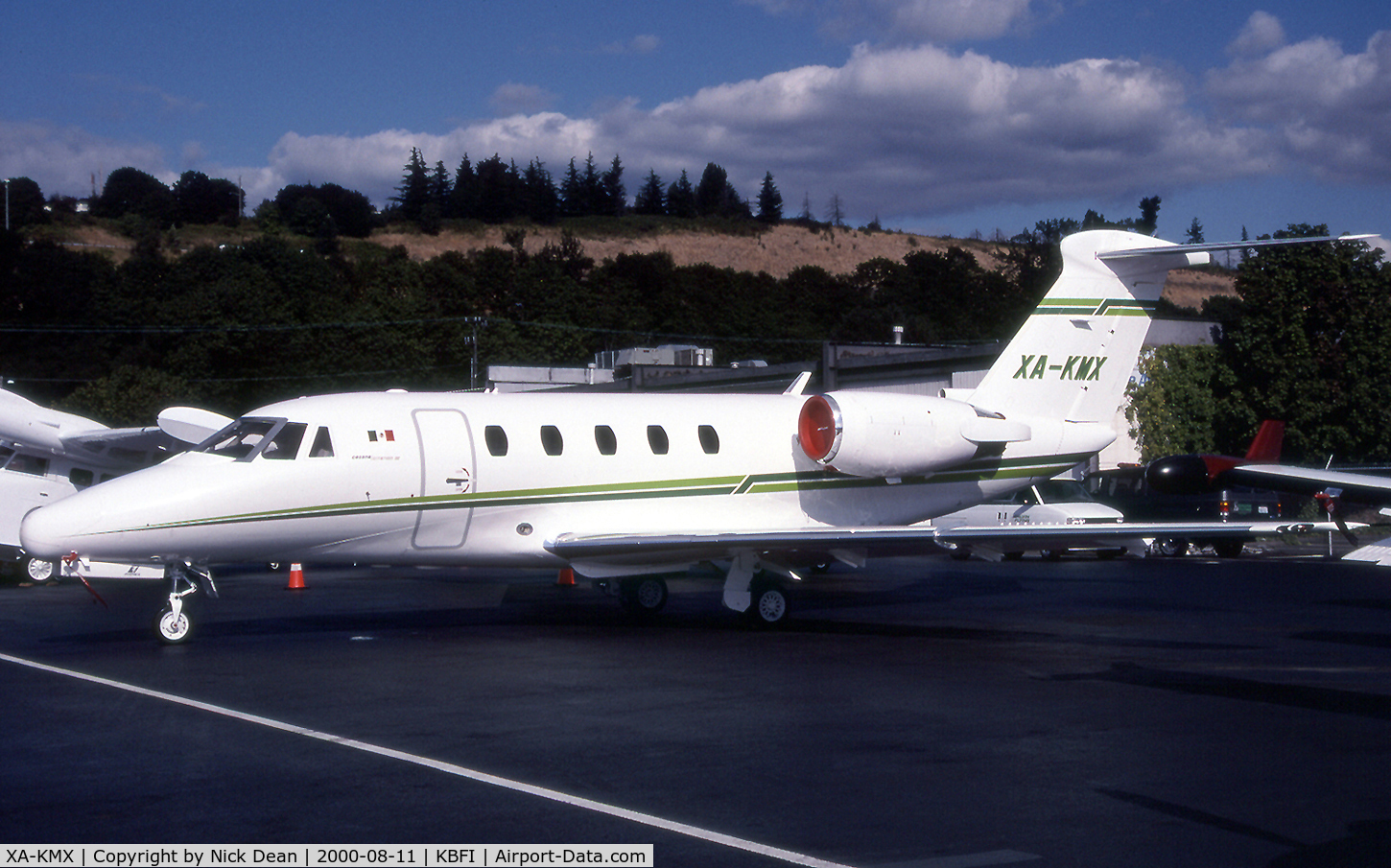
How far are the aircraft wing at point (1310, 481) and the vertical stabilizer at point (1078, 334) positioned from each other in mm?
9611

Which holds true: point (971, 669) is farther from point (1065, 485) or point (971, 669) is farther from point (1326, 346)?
point (1326, 346)

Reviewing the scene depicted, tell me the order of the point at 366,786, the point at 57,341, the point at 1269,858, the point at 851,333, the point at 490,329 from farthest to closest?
1. the point at 851,333
2. the point at 490,329
3. the point at 57,341
4. the point at 366,786
5. the point at 1269,858

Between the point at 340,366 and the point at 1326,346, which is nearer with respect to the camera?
the point at 1326,346

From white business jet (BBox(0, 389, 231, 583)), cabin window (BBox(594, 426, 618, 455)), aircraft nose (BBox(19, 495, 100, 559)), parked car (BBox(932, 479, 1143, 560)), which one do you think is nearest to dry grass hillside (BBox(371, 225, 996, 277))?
parked car (BBox(932, 479, 1143, 560))

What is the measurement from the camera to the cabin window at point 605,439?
15.9 m

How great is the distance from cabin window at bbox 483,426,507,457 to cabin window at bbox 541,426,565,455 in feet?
1.56

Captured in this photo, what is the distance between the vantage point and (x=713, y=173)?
7165 inches

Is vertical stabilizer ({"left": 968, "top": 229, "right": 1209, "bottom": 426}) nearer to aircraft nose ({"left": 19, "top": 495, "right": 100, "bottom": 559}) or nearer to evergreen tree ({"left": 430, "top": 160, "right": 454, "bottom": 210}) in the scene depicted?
aircraft nose ({"left": 19, "top": 495, "right": 100, "bottom": 559})

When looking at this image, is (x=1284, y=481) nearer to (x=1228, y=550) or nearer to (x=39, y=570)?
(x=39, y=570)

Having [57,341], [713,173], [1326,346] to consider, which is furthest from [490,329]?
[713,173]

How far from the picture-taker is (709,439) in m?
16.7

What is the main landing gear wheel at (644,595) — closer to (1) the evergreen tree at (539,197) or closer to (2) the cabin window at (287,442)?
(2) the cabin window at (287,442)

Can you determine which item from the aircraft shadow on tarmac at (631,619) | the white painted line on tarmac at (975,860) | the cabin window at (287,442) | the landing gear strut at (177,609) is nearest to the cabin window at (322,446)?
the cabin window at (287,442)

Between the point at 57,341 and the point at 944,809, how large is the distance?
79168mm
